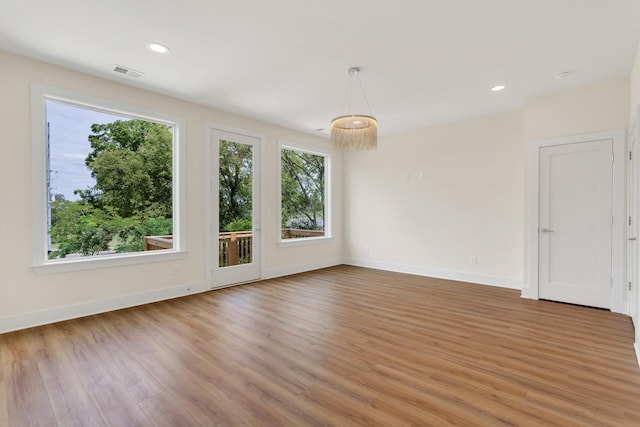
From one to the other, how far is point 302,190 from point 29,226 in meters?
4.17

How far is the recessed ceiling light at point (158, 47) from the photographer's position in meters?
2.93

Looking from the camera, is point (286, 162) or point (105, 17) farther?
point (286, 162)

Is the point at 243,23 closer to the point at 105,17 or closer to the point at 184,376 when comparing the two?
the point at 105,17

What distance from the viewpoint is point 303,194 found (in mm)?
6402

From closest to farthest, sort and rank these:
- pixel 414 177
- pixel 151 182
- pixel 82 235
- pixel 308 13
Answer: pixel 308 13 < pixel 82 235 < pixel 151 182 < pixel 414 177

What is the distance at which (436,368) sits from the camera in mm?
2361

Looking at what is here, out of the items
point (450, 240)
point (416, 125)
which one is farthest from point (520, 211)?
point (416, 125)

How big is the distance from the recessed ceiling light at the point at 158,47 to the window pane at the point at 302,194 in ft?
9.98

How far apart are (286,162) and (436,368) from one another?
4.53m

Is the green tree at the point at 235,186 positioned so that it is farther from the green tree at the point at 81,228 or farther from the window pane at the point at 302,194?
the green tree at the point at 81,228

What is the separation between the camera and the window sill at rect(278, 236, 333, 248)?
19.0 feet

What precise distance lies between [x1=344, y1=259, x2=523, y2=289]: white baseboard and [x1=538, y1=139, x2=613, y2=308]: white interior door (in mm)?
710

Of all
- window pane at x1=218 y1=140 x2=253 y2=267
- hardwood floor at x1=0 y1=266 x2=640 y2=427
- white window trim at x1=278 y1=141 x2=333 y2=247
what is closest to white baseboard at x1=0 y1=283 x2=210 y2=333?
hardwood floor at x1=0 y1=266 x2=640 y2=427

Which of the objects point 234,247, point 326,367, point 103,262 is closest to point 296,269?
point 234,247
